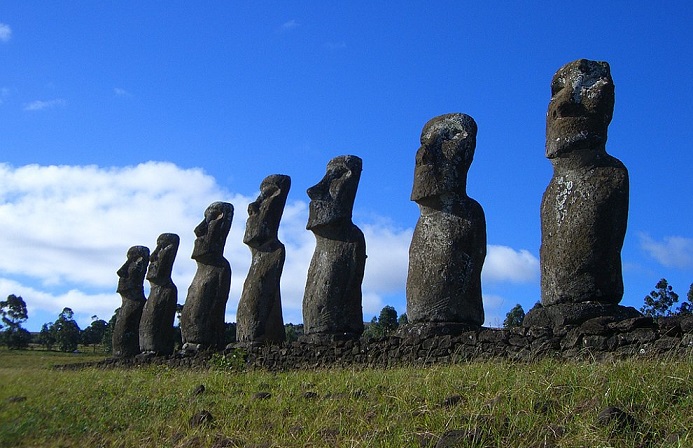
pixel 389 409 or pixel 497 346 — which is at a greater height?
pixel 497 346

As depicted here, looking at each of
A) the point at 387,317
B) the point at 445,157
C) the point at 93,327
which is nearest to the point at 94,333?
the point at 93,327

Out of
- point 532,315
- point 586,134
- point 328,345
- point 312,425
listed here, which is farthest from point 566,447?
point 328,345

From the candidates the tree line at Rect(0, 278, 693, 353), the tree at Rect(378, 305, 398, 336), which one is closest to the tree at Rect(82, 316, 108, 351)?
the tree line at Rect(0, 278, 693, 353)

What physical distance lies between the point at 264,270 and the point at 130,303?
5.68 metres

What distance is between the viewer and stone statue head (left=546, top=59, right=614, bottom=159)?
10875 mm

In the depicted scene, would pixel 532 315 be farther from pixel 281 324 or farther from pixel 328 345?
pixel 281 324

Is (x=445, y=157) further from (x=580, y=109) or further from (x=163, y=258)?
(x=163, y=258)

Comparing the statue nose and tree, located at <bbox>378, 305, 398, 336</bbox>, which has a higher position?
the statue nose

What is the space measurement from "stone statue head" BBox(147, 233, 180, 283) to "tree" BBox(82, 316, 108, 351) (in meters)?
17.9

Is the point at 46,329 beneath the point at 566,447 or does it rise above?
above

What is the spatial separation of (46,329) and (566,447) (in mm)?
34625

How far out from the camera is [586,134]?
1083 centimetres

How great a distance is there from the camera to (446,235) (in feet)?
39.7

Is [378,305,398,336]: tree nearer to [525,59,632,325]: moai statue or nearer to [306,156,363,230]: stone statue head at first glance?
[306,156,363,230]: stone statue head
